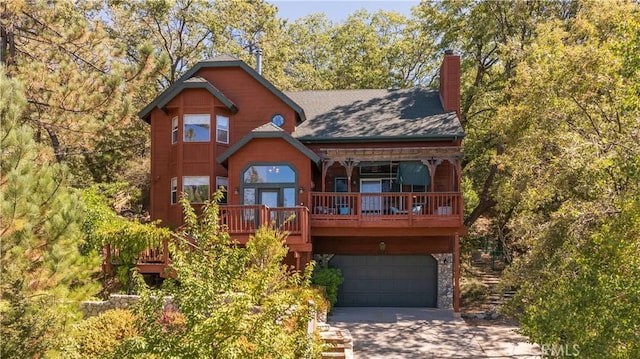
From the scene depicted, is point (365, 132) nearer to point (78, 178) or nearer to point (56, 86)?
point (56, 86)

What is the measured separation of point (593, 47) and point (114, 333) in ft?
42.1

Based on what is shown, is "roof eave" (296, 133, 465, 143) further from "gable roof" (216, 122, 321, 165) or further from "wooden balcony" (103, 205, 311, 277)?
"wooden balcony" (103, 205, 311, 277)

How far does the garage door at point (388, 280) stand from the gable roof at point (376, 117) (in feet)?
15.4

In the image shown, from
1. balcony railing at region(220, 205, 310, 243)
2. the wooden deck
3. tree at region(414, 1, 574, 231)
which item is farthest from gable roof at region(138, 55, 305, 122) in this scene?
tree at region(414, 1, 574, 231)

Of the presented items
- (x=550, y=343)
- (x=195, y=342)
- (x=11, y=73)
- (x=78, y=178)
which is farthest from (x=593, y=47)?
(x=78, y=178)

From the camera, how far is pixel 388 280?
18.5 m

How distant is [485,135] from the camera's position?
80.3 feet

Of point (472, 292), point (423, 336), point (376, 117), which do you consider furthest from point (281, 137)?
point (472, 292)

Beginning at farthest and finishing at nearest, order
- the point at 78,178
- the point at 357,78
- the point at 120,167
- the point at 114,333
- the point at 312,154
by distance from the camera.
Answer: the point at 357,78
the point at 120,167
the point at 78,178
the point at 312,154
the point at 114,333

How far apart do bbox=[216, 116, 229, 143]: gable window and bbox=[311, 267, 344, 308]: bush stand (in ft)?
20.9

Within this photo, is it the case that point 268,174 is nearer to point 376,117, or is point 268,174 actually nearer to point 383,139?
point 383,139

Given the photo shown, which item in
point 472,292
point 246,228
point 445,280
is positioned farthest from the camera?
point 472,292

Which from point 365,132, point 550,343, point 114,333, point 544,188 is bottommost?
point 114,333

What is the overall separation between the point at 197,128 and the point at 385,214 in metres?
7.98
